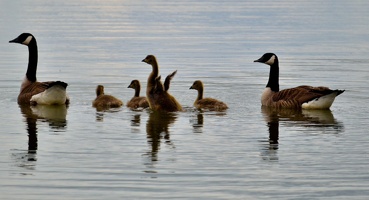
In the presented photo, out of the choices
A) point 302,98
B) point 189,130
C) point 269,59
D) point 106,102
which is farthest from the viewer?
point 269,59

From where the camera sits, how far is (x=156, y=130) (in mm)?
14453

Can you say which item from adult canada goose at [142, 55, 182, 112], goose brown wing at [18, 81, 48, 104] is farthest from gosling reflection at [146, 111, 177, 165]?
goose brown wing at [18, 81, 48, 104]

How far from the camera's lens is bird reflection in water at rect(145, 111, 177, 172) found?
12.3m

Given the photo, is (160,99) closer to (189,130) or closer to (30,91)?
(189,130)

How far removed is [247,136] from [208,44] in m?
17.9

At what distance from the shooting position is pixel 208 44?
31.4 meters

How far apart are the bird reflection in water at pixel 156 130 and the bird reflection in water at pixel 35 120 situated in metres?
1.38

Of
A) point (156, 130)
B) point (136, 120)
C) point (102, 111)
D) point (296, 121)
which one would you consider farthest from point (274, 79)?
point (156, 130)

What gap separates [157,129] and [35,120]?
2.24 metres

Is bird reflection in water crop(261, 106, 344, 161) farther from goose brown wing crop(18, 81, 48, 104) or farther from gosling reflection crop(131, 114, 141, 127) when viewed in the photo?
goose brown wing crop(18, 81, 48, 104)

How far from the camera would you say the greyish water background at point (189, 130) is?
10.3m

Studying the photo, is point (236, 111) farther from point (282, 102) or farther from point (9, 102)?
point (9, 102)

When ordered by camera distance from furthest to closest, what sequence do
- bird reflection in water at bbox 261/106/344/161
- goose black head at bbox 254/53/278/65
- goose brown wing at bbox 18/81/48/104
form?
1. goose black head at bbox 254/53/278/65
2. goose brown wing at bbox 18/81/48/104
3. bird reflection in water at bbox 261/106/344/161

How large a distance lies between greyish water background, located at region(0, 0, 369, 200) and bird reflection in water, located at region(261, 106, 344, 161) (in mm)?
28
